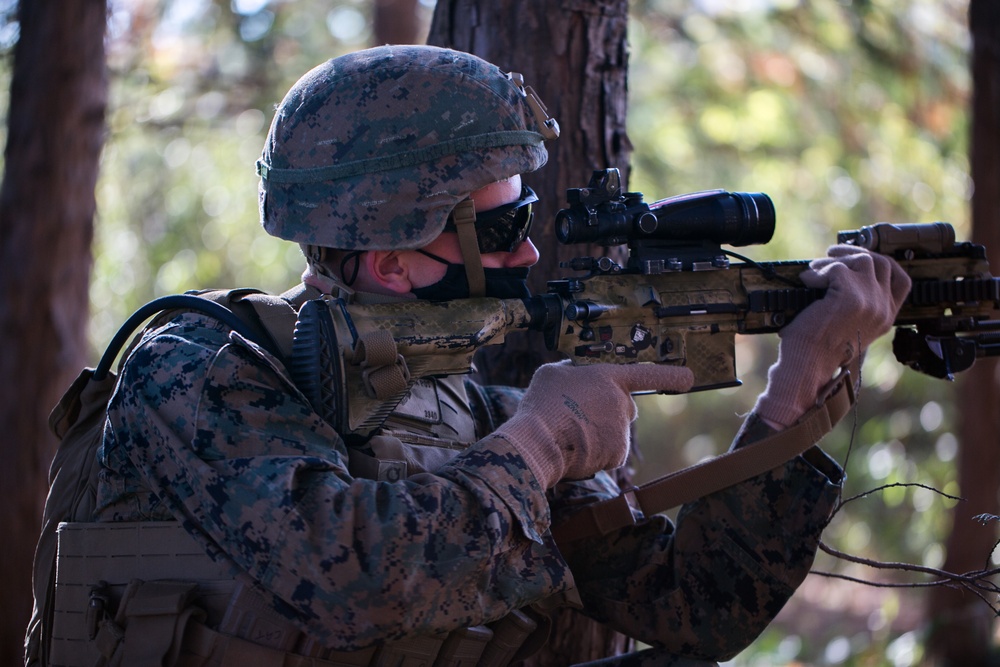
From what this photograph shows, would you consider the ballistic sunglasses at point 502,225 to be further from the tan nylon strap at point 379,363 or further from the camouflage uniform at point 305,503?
the camouflage uniform at point 305,503

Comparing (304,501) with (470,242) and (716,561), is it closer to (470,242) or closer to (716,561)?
(470,242)

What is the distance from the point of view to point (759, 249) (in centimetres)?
1118

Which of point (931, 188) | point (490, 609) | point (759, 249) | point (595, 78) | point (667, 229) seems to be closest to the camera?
point (490, 609)

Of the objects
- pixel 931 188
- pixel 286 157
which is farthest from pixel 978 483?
pixel 286 157

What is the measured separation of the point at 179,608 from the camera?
2.47 meters

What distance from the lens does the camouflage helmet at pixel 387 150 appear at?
275 cm

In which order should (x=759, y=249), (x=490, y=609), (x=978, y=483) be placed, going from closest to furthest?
(x=490, y=609) < (x=978, y=483) < (x=759, y=249)

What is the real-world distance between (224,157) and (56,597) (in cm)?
943

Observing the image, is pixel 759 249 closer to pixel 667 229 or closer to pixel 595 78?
pixel 595 78

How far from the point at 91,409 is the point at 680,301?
1.84 meters

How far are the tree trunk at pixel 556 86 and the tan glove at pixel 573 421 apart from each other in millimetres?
1036

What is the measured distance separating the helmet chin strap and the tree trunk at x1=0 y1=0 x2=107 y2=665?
150 inches

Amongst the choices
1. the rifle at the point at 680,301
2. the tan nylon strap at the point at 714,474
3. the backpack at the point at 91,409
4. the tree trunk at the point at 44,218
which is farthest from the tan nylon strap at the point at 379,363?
the tree trunk at the point at 44,218

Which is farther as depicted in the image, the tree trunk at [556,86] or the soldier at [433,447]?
the tree trunk at [556,86]
